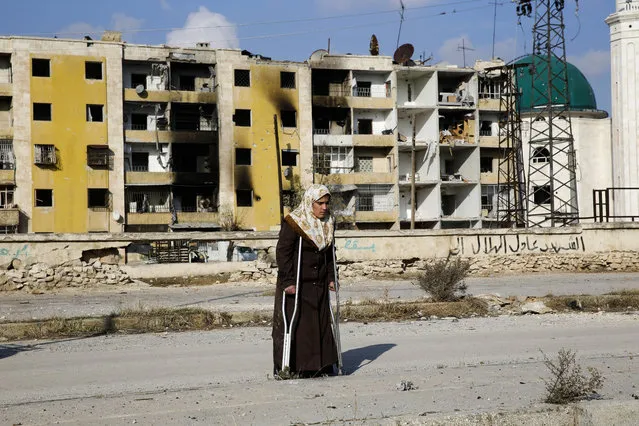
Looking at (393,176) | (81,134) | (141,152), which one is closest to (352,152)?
(393,176)

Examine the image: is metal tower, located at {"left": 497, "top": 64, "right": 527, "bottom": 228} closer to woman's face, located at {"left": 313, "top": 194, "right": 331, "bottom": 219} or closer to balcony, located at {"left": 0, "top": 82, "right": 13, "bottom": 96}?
balcony, located at {"left": 0, "top": 82, "right": 13, "bottom": 96}

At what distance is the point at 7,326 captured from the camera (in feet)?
42.3

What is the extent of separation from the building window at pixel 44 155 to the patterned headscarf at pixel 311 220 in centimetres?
4523

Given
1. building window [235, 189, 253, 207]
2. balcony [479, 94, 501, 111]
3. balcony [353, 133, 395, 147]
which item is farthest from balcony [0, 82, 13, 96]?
balcony [479, 94, 501, 111]

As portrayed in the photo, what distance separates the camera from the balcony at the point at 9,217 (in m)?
48.5

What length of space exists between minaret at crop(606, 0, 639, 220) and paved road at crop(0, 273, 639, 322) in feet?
110

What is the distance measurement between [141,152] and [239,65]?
8295 millimetres

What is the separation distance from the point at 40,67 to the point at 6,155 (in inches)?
224

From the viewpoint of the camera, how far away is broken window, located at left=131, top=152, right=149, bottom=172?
173ft

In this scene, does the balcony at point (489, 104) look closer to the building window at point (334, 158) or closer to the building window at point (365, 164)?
the building window at point (365, 164)

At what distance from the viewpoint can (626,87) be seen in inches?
2362

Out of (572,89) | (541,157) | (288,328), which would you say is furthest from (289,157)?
(288,328)

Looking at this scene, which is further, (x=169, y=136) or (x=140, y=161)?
(x=140, y=161)

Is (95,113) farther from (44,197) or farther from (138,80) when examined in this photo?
(44,197)
